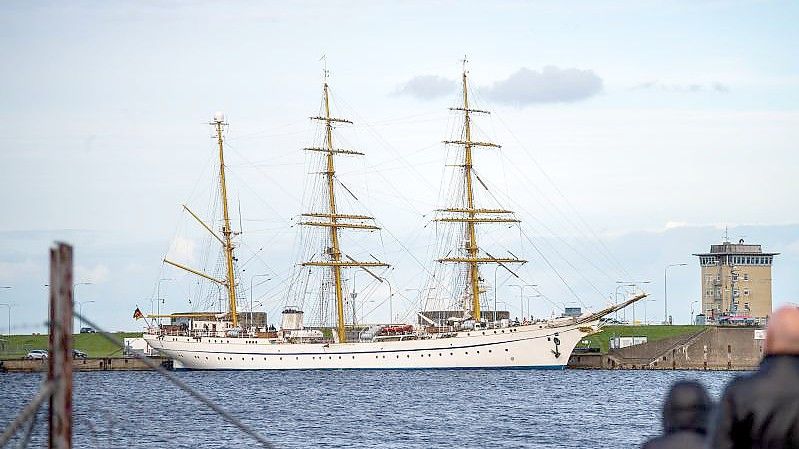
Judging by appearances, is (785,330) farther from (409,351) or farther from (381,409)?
(409,351)

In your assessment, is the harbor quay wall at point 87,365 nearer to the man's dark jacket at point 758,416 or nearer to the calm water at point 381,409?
the calm water at point 381,409

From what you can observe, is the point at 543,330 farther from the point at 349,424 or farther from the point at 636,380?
the point at 349,424

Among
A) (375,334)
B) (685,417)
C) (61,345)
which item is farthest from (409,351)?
(685,417)

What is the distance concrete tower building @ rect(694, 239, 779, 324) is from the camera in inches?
6196

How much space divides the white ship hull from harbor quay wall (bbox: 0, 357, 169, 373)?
175 inches

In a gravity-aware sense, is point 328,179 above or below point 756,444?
above

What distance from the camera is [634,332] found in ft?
480

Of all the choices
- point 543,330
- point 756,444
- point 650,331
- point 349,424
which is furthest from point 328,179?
point 756,444

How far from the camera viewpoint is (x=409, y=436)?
53562mm

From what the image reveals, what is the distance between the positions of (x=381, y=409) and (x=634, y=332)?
265 ft

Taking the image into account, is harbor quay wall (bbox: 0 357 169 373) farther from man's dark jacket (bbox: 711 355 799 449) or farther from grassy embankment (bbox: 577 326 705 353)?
man's dark jacket (bbox: 711 355 799 449)

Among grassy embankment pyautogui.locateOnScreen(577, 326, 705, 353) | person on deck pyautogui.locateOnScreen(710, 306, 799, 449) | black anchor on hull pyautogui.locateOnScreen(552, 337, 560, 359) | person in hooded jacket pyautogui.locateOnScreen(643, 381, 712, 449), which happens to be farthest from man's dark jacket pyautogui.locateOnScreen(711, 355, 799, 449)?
grassy embankment pyautogui.locateOnScreen(577, 326, 705, 353)

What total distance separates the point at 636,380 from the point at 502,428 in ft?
145

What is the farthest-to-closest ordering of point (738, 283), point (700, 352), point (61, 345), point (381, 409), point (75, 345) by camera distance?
point (738, 283), point (75, 345), point (700, 352), point (381, 409), point (61, 345)
